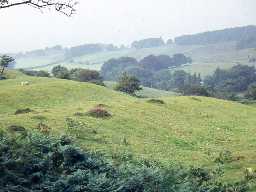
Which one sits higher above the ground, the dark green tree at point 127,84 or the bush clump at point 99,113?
the bush clump at point 99,113

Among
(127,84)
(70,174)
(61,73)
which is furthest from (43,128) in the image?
(61,73)

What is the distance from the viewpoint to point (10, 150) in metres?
20.4

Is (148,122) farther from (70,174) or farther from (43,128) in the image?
(70,174)

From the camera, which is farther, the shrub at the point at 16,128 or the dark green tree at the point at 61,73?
the dark green tree at the point at 61,73

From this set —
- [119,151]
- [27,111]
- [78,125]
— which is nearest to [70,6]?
[119,151]

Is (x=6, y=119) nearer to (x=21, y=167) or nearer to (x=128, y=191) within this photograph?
(x=21, y=167)

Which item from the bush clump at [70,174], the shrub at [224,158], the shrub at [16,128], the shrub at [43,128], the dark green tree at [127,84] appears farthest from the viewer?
the dark green tree at [127,84]

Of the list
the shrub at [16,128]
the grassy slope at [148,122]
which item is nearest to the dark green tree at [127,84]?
the grassy slope at [148,122]

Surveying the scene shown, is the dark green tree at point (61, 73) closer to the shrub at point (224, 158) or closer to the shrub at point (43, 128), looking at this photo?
the shrub at point (43, 128)

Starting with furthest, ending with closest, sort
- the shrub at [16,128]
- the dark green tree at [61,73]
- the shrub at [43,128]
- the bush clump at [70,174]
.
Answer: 1. the dark green tree at [61,73]
2. the shrub at [43,128]
3. the shrub at [16,128]
4. the bush clump at [70,174]

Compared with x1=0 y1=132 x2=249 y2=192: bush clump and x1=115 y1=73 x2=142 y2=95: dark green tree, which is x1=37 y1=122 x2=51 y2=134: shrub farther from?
x1=115 y1=73 x2=142 y2=95: dark green tree

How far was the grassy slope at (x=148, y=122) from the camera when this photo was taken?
31.1 metres

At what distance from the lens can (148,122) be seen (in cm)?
4203

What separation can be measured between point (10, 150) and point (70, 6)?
6427 millimetres
